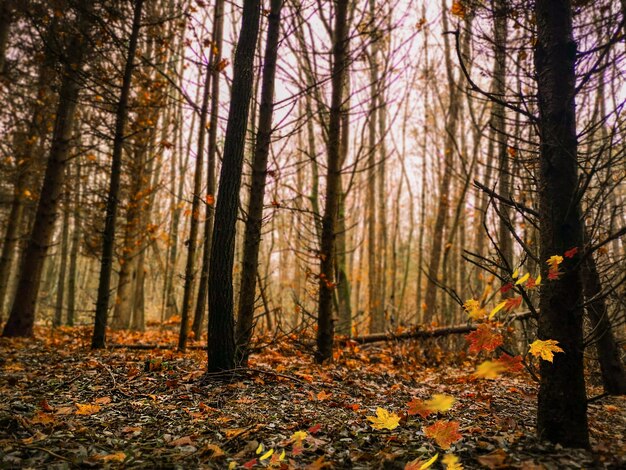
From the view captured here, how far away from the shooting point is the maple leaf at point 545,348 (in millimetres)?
2158

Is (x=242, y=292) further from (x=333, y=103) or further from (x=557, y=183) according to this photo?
(x=557, y=183)

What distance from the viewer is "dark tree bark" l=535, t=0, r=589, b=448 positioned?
2217 mm

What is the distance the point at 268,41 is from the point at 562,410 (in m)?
4.67

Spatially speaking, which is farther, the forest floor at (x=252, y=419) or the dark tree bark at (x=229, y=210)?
the dark tree bark at (x=229, y=210)

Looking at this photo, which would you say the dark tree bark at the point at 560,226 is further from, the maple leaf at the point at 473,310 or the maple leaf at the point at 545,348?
the maple leaf at the point at 473,310

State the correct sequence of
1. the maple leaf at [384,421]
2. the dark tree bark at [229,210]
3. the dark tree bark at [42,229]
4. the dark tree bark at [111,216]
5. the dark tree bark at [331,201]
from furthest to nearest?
the dark tree bark at [42,229]
the dark tree bark at [111,216]
the dark tree bark at [331,201]
the dark tree bark at [229,210]
the maple leaf at [384,421]

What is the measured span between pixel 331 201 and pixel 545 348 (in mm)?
3839

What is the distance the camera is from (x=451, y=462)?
2.07 m

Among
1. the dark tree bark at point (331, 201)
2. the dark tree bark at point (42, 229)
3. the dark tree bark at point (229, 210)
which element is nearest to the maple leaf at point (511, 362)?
the dark tree bark at point (229, 210)

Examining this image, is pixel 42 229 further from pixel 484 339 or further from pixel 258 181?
pixel 484 339

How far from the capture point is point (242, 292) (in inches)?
191

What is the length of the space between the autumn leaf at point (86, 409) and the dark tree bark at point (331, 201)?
3103 mm

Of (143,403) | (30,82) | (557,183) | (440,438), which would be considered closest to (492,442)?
(440,438)

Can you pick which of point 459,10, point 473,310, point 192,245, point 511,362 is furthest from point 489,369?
point 192,245
